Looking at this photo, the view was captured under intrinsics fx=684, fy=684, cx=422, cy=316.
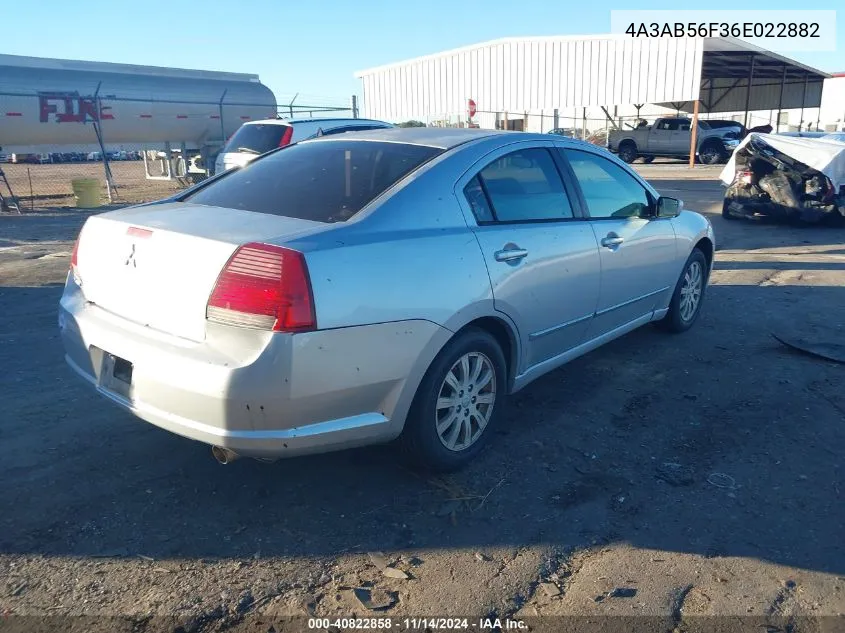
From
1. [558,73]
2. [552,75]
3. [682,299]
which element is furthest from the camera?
[552,75]

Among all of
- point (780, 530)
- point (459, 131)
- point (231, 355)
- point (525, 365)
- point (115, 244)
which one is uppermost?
point (459, 131)

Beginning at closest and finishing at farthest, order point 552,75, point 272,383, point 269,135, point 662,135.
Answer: point 272,383 → point 269,135 → point 552,75 → point 662,135

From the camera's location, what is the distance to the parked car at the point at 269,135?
11570 millimetres

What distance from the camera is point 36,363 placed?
4.66 meters

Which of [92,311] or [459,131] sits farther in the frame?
[459,131]

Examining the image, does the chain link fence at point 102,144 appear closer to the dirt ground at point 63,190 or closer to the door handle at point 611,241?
the dirt ground at point 63,190

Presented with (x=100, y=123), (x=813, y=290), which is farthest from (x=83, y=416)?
(x=100, y=123)

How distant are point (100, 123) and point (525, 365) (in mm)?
16579

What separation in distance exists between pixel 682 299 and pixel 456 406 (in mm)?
2952

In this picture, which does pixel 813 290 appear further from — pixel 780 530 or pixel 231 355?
pixel 231 355

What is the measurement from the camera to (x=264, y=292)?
2547 millimetres

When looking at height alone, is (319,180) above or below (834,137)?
below

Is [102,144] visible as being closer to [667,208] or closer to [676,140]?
[667,208]

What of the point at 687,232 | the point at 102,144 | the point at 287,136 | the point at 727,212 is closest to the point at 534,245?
the point at 687,232
